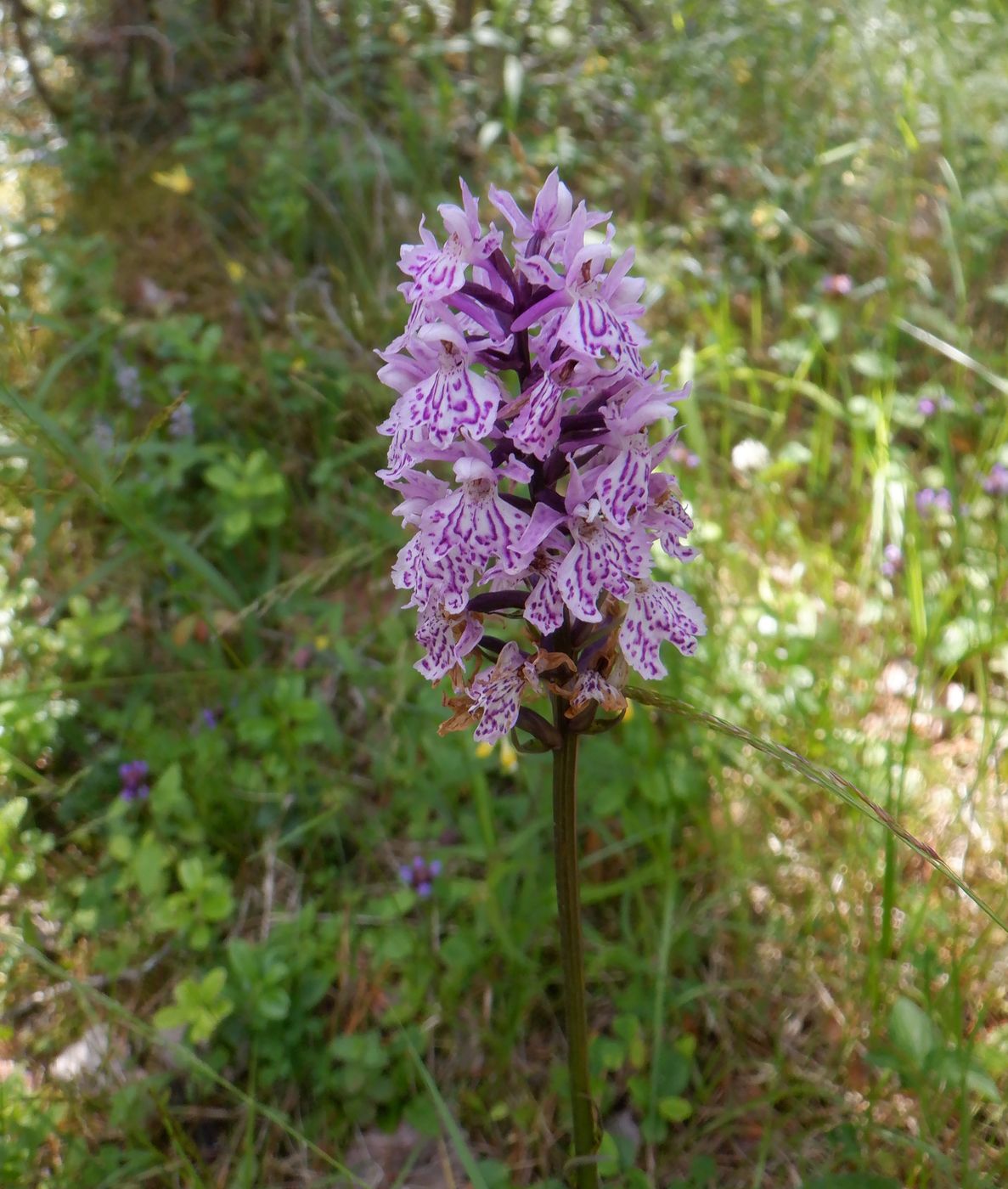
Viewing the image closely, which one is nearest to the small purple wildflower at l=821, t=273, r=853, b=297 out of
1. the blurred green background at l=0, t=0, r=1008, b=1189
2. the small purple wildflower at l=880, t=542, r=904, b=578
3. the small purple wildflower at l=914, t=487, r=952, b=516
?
the blurred green background at l=0, t=0, r=1008, b=1189

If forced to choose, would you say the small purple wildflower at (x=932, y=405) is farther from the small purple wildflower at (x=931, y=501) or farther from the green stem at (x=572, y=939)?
the green stem at (x=572, y=939)

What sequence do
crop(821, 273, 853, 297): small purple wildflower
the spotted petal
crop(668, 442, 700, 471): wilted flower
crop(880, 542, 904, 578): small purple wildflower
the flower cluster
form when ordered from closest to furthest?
the flower cluster → the spotted petal → crop(880, 542, 904, 578): small purple wildflower → crop(668, 442, 700, 471): wilted flower → crop(821, 273, 853, 297): small purple wildflower

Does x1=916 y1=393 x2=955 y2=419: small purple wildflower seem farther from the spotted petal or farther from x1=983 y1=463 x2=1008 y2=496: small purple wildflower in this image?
the spotted petal

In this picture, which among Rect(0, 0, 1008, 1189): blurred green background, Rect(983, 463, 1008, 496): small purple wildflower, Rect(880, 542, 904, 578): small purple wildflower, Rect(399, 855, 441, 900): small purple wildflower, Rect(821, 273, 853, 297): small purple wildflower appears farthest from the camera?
Rect(821, 273, 853, 297): small purple wildflower

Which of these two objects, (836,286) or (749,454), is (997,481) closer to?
(749,454)

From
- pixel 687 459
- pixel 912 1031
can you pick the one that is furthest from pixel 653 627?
pixel 687 459

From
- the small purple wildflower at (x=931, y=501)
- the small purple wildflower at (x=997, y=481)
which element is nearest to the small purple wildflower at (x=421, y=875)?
the small purple wildflower at (x=931, y=501)

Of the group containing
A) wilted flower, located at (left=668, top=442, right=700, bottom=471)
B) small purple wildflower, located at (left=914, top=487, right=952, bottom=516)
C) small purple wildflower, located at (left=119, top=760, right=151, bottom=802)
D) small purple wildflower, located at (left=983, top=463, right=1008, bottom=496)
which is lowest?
small purple wildflower, located at (left=119, top=760, right=151, bottom=802)
